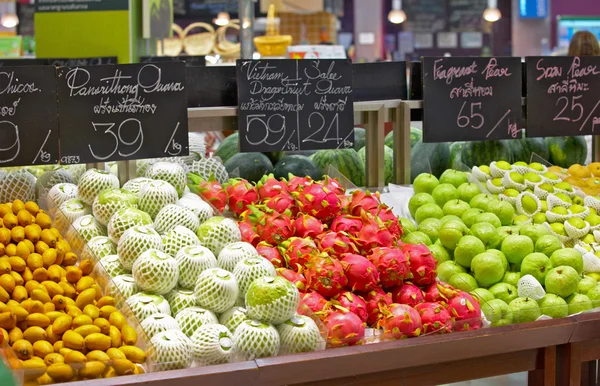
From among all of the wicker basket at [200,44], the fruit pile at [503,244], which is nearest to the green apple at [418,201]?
the fruit pile at [503,244]

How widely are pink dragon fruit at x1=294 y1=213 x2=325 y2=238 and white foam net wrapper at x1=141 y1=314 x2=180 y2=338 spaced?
1.93 feet

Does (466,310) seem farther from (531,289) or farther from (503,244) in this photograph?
(503,244)

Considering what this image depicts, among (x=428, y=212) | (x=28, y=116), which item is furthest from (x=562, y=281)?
(x=28, y=116)

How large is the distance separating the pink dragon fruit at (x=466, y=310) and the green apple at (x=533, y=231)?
51cm

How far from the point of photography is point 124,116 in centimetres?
265

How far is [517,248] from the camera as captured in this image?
8.30 feet

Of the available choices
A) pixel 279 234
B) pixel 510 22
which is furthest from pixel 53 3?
pixel 510 22

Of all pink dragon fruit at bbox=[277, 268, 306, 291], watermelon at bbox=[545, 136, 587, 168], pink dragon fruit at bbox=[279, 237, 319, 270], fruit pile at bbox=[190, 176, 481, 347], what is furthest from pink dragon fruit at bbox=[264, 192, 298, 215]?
Answer: watermelon at bbox=[545, 136, 587, 168]

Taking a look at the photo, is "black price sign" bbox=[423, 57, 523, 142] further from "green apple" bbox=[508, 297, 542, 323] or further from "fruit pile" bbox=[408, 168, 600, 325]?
"green apple" bbox=[508, 297, 542, 323]

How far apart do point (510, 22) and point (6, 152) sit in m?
15.8

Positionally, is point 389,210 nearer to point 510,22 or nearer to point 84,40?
point 84,40

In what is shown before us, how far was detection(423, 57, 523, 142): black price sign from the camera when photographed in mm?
3191

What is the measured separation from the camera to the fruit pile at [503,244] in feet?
7.77

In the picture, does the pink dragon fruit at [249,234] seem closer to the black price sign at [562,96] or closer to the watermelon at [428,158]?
the watermelon at [428,158]
